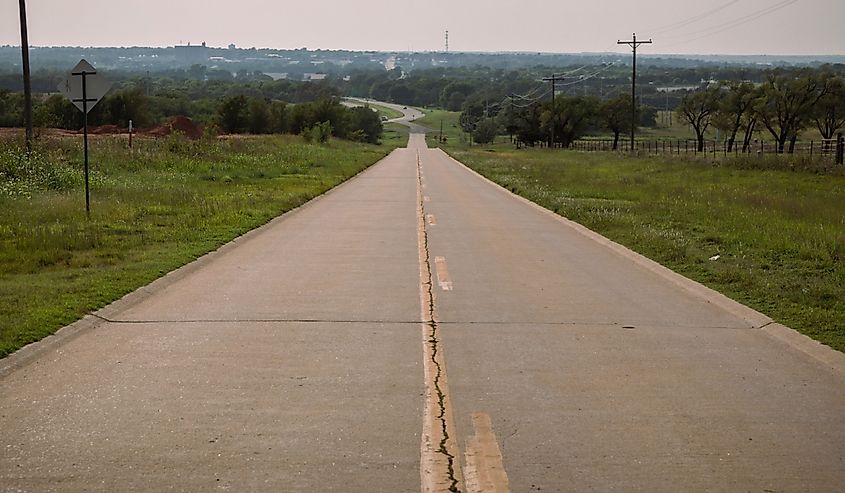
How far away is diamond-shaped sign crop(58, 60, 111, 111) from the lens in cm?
1958

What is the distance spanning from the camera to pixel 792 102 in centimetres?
8081

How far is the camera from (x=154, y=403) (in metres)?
7.28

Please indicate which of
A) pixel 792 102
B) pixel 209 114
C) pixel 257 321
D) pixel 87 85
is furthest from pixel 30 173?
pixel 209 114

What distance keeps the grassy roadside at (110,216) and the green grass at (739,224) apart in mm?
8091

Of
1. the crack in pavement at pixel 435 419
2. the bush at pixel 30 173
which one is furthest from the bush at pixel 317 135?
the crack in pavement at pixel 435 419

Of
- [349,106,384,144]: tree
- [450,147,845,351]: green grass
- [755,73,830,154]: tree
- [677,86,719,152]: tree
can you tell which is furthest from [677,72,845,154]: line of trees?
[349,106,384,144]: tree

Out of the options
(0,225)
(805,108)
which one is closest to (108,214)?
(0,225)

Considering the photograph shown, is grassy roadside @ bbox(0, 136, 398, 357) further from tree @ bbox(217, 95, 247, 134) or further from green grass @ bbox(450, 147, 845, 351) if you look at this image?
tree @ bbox(217, 95, 247, 134)

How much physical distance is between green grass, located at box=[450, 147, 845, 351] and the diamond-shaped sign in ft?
36.7

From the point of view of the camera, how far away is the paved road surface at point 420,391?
5867 mm

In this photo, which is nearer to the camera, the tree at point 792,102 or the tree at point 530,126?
the tree at point 792,102

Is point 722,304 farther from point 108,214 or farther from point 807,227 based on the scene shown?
point 108,214

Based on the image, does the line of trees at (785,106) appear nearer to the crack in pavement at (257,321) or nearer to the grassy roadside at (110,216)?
the grassy roadside at (110,216)

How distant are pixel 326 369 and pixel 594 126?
111 metres
